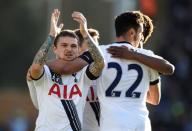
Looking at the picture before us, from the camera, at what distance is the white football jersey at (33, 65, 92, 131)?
8984 mm

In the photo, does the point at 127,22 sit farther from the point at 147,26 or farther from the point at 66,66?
the point at 66,66

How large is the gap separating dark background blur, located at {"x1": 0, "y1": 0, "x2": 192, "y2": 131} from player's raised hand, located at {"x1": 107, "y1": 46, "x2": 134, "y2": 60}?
14941 mm

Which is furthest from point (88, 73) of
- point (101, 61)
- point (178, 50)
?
point (178, 50)

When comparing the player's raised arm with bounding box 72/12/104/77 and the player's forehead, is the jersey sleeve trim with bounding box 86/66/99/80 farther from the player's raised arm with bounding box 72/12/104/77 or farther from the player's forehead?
the player's forehead

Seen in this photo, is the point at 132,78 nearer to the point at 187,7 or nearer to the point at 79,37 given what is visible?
the point at 79,37

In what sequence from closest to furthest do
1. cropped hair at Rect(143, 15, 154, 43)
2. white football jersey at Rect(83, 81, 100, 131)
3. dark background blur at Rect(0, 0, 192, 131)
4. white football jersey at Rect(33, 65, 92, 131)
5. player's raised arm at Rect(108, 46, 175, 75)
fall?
white football jersey at Rect(33, 65, 92, 131), player's raised arm at Rect(108, 46, 175, 75), cropped hair at Rect(143, 15, 154, 43), white football jersey at Rect(83, 81, 100, 131), dark background blur at Rect(0, 0, 192, 131)

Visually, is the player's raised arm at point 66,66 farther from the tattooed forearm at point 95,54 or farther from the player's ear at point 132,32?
the player's ear at point 132,32

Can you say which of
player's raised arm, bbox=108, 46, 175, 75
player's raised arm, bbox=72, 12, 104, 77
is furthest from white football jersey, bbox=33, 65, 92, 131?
player's raised arm, bbox=108, 46, 175, 75

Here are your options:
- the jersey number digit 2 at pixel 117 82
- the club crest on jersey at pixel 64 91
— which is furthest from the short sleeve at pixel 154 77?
the club crest on jersey at pixel 64 91

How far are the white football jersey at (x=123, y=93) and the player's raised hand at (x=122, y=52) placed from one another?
6 cm

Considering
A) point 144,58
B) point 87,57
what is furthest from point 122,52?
point 87,57

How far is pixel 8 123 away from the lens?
23.6 m

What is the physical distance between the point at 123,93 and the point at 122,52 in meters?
0.38

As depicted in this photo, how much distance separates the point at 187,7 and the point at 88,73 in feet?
60.0
